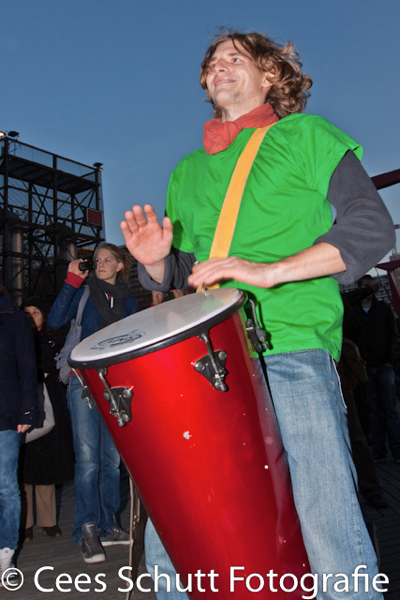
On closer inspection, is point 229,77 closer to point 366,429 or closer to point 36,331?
point 36,331

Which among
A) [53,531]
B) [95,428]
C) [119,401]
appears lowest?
[53,531]

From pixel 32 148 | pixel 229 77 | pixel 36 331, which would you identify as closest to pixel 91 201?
pixel 32 148

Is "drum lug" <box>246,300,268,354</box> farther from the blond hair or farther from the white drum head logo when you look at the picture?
the blond hair

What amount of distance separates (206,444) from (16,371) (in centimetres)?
261

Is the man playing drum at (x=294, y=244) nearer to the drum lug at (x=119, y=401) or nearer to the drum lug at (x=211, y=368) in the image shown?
the drum lug at (x=211, y=368)

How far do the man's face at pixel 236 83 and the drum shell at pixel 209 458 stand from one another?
719 mm

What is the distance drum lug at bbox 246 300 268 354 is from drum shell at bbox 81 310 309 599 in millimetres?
25

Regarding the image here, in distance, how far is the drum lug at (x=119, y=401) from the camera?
1145 mm

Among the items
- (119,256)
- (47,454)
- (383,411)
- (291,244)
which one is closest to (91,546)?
(47,454)

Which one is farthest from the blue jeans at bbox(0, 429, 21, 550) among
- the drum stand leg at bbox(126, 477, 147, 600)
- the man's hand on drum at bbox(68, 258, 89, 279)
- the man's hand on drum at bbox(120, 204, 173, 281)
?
the man's hand on drum at bbox(120, 204, 173, 281)

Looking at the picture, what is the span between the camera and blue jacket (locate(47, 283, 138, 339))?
3.49 meters

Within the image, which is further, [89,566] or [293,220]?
[89,566]

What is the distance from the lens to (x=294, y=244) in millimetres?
1326

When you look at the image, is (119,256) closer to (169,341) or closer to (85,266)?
(85,266)
